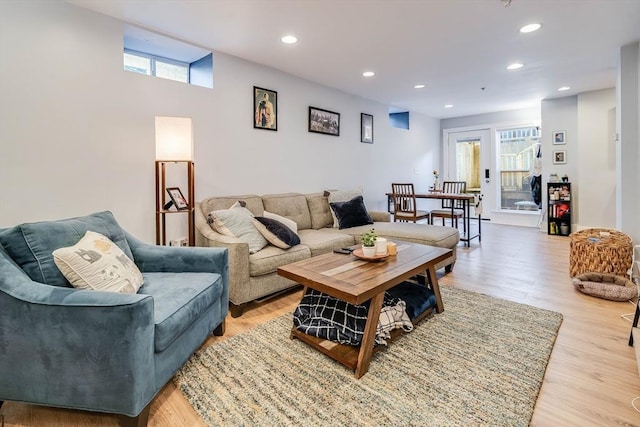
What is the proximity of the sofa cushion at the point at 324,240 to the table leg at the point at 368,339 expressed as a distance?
49.9 inches

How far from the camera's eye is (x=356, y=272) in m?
→ 1.98

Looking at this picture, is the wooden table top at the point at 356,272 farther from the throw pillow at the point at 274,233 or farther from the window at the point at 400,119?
the window at the point at 400,119

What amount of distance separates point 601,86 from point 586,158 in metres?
1.12

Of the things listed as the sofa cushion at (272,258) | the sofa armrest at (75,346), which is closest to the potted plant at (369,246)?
the sofa cushion at (272,258)

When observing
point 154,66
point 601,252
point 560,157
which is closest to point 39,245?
point 154,66

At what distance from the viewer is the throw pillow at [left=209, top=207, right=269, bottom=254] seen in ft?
8.87

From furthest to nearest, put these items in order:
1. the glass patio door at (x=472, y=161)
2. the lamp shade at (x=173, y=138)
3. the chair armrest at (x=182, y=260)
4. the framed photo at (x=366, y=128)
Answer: the glass patio door at (x=472, y=161), the framed photo at (x=366, y=128), the lamp shade at (x=173, y=138), the chair armrest at (x=182, y=260)

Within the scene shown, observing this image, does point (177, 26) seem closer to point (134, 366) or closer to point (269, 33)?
point (269, 33)

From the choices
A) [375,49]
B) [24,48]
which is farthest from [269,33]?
[24,48]

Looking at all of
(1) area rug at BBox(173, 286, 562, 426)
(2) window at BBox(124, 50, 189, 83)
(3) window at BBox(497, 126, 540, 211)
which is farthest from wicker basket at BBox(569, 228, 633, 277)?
(2) window at BBox(124, 50, 189, 83)

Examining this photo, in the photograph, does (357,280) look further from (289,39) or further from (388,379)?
(289,39)

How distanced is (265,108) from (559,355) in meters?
3.54

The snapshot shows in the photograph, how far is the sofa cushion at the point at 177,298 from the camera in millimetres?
1460

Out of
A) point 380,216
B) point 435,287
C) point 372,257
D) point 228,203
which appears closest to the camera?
point 372,257
